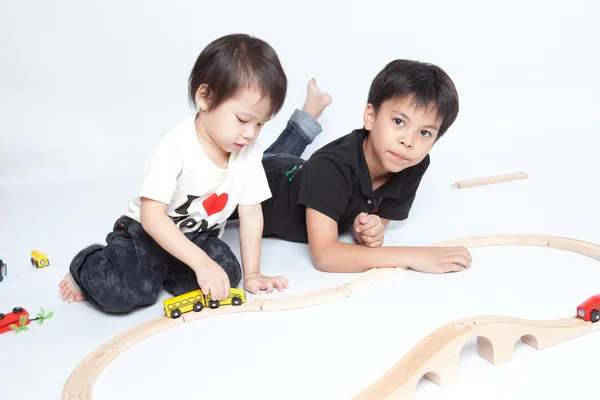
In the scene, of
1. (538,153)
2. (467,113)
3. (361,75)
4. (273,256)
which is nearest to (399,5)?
(361,75)

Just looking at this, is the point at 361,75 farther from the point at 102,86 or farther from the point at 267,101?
the point at 267,101

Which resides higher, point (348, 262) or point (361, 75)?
point (361, 75)

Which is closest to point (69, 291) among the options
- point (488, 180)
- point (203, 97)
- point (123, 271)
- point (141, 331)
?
point (123, 271)

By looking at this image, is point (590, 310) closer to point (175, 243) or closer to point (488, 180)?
point (175, 243)

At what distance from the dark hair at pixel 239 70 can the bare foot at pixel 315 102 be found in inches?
45.9

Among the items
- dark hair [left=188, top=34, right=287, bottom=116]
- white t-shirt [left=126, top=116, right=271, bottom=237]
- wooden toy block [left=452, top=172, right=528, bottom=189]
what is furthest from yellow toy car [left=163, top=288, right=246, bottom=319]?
wooden toy block [left=452, top=172, right=528, bottom=189]

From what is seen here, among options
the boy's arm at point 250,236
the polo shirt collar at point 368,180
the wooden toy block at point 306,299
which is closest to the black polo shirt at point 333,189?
the polo shirt collar at point 368,180

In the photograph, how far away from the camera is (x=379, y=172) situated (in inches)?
73.4

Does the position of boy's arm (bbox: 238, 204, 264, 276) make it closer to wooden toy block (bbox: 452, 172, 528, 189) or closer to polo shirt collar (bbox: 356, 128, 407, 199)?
polo shirt collar (bbox: 356, 128, 407, 199)

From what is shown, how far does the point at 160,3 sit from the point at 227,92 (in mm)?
1338

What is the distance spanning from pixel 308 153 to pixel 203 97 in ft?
4.24

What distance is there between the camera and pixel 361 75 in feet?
9.47

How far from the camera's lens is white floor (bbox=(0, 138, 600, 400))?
4.09ft

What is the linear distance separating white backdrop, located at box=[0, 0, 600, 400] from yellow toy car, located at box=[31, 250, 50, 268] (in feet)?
0.08
